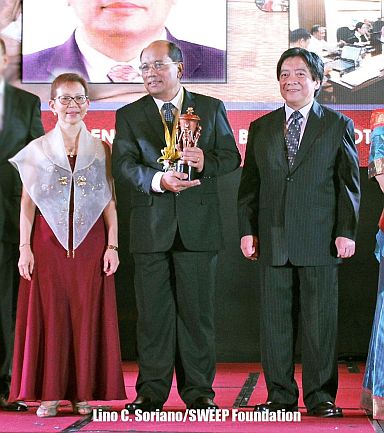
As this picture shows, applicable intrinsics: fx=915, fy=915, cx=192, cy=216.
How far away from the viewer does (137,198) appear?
4148mm

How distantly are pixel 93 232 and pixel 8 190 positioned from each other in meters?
0.54

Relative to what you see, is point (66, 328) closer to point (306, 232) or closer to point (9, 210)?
point (9, 210)

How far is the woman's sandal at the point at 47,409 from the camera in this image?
13.1 ft

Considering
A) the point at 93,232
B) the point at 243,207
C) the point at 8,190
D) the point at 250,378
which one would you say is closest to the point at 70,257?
the point at 93,232

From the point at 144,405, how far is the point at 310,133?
141cm

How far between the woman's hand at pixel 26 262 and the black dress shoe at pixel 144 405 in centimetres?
72

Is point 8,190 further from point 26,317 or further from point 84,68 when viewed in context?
point 84,68

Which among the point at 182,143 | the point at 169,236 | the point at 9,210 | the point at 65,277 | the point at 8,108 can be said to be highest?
the point at 8,108

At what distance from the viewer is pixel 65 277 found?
4.07m

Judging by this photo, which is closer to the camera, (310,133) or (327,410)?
(327,410)

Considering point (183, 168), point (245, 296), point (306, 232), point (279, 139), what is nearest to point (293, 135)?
point (279, 139)

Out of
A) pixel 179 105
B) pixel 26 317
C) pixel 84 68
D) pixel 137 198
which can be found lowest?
pixel 26 317

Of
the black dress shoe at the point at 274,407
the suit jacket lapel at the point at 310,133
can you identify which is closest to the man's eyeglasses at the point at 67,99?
the suit jacket lapel at the point at 310,133

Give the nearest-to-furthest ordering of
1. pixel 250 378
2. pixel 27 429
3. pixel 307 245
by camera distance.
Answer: pixel 27 429 → pixel 307 245 → pixel 250 378
